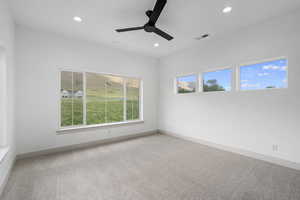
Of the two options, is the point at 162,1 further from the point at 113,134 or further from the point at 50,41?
the point at 113,134

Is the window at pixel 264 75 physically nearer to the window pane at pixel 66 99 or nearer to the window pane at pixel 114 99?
the window pane at pixel 114 99

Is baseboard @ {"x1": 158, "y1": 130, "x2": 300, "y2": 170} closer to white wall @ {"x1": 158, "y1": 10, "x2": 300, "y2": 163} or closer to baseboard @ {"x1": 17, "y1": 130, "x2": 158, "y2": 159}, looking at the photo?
white wall @ {"x1": 158, "y1": 10, "x2": 300, "y2": 163}

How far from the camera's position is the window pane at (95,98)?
392cm

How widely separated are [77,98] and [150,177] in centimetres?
296

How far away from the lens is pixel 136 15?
259 cm

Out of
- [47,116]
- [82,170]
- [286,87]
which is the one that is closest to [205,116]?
[286,87]

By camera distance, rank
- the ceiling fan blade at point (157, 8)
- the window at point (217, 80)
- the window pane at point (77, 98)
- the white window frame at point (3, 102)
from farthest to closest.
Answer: the window pane at point (77, 98) → the window at point (217, 80) → the white window frame at point (3, 102) → the ceiling fan blade at point (157, 8)

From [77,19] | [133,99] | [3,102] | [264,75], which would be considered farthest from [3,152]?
[264,75]

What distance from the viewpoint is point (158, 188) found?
1956 mm

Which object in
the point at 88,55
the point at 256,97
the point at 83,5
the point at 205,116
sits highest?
the point at 83,5

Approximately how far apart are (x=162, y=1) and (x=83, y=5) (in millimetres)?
1523

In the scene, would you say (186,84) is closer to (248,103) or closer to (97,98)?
(248,103)

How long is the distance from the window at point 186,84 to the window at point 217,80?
13.4 inches

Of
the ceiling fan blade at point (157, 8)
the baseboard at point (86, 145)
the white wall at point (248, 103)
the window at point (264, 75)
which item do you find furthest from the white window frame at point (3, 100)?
the window at point (264, 75)
